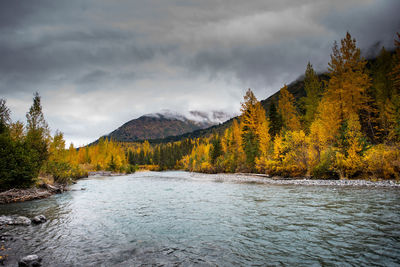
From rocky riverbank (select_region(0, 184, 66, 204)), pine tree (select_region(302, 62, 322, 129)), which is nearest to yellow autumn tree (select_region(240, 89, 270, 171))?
pine tree (select_region(302, 62, 322, 129))

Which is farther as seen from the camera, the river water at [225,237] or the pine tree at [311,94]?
the pine tree at [311,94]

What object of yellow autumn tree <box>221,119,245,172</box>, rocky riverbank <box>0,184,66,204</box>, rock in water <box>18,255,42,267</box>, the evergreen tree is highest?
the evergreen tree

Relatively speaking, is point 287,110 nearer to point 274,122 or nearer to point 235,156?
point 274,122

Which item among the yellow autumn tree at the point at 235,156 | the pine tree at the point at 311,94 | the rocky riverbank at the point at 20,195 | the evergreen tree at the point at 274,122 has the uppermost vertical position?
the pine tree at the point at 311,94

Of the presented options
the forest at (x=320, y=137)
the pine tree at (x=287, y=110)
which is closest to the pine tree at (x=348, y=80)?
the forest at (x=320, y=137)

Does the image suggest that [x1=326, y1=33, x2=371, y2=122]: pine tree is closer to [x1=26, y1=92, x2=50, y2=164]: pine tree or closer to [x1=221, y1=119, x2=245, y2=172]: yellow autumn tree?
[x1=221, y1=119, x2=245, y2=172]: yellow autumn tree

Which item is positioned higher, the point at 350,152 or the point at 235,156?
the point at 350,152

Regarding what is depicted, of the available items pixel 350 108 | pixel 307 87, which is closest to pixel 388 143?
pixel 350 108

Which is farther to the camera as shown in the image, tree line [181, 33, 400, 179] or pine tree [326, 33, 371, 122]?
pine tree [326, 33, 371, 122]

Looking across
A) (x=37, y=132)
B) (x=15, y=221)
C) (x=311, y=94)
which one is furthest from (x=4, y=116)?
(x=311, y=94)

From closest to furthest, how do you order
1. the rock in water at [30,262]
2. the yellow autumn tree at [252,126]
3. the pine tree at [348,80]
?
1. the rock in water at [30,262]
2. the pine tree at [348,80]
3. the yellow autumn tree at [252,126]

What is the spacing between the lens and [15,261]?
6.53 metres

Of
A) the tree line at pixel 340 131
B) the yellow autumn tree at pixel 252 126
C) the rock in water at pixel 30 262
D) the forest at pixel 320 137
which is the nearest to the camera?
the rock in water at pixel 30 262

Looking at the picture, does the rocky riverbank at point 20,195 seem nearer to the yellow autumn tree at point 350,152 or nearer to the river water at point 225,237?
the river water at point 225,237
